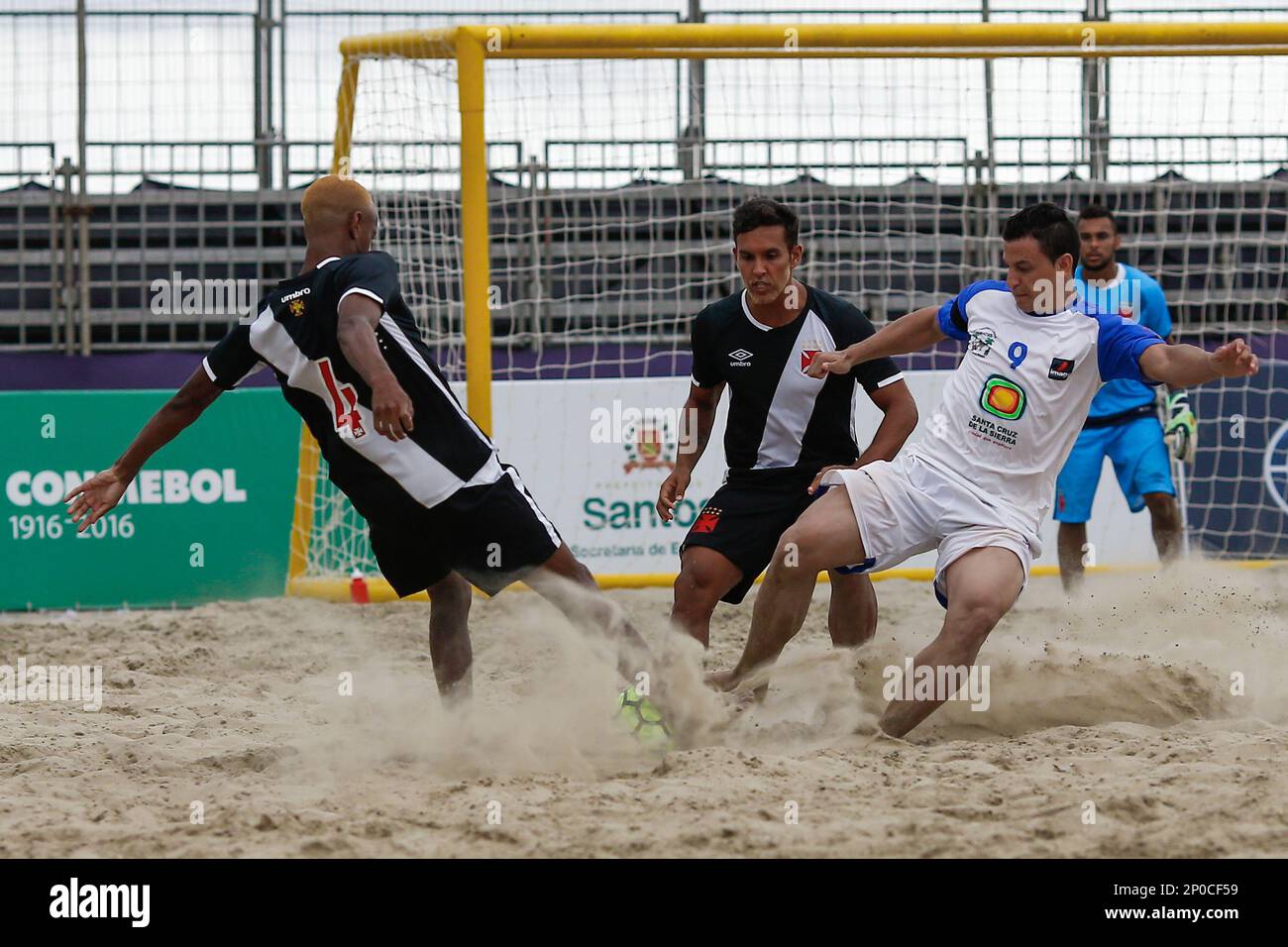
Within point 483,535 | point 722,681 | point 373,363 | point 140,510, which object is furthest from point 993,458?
point 140,510

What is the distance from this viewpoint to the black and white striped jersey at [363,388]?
4.44 m

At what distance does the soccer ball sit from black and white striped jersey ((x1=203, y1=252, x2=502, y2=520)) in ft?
2.91

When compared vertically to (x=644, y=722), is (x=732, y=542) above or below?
above

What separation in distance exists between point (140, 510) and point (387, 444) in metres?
4.49

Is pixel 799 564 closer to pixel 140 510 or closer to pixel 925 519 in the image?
pixel 925 519

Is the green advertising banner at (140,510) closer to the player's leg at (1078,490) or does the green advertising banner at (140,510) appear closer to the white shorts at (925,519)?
the player's leg at (1078,490)

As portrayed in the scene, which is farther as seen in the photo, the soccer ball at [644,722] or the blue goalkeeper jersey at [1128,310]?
the blue goalkeeper jersey at [1128,310]

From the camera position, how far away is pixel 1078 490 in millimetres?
7156

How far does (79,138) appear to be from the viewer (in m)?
10.9

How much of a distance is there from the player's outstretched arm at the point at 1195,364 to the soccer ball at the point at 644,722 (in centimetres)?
A: 196

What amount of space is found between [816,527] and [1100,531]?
506 centimetres

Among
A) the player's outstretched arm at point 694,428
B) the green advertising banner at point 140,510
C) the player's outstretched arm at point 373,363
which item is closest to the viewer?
the player's outstretched arm at point 373,363

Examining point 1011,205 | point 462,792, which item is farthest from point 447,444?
point 1011,205

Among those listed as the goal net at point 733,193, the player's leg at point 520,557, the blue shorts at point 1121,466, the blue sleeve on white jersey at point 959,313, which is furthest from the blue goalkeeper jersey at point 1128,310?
the player's leg at point 520,557
